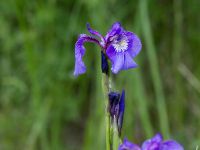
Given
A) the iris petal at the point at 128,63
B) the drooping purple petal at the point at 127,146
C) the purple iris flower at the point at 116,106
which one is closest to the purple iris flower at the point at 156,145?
the drooping purple petal at the point at 127,146

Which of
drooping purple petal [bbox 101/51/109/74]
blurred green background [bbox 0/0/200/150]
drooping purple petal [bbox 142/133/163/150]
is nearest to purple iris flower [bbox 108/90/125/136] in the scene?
drooping purple petal [bbox 101/51/109/74]

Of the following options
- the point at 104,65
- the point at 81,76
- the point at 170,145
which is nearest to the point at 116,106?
the point at 104,65


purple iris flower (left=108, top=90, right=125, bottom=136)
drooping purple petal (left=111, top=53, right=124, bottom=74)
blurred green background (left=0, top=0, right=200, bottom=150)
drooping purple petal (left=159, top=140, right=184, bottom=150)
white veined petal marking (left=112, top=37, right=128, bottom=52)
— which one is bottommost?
drooping purple petal (left=159, top=140, right=184, bottom=150)

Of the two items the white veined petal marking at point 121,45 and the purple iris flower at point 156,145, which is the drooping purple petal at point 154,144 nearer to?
the purple iris flower at point 156,145

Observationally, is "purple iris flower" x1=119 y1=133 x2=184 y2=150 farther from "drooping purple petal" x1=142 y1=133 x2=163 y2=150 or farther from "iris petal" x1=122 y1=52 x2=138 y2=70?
"iris petal" x1=122 y1=52 x2=138 y2=70

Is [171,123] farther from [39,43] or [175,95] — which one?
[39,43]

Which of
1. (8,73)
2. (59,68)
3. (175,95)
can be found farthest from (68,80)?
(175,95)

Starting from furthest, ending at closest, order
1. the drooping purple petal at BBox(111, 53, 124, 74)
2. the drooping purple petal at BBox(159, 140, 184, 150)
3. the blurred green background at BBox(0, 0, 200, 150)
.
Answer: the blurred green background at BBox(0, 0, 200, 150), the drooping purple petal at BBox(111, 53, 124, 74), the drooping purple petal at BBox(159, 140, 184, 150)

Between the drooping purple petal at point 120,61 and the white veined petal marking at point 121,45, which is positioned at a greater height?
the white veined petal marking at point 121,45
